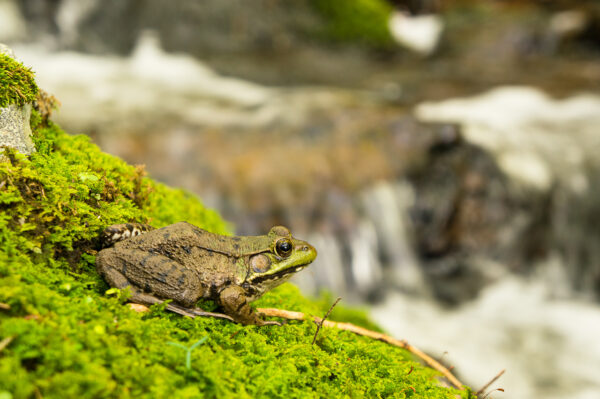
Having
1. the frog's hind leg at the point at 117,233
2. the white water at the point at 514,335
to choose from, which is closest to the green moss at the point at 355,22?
the white water at the point at 514,335

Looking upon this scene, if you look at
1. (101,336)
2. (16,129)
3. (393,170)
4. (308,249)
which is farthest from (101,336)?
(393,170)

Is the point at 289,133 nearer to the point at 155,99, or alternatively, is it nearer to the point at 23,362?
the point at 155,99

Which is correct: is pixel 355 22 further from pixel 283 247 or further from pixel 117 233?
pixel 117 233

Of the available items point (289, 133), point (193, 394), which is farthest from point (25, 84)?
point (289, 133)

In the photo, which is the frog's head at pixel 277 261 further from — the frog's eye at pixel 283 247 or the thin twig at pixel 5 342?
the thin twig at pixel 5 342

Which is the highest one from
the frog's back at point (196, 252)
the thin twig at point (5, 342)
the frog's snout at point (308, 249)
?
the frog's snout at point (308, 249)

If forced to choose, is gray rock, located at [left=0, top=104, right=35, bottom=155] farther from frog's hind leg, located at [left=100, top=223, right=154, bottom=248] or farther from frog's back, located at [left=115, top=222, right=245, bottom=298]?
frog's back, located at [left=115, top=222, right=245, bottom=298]
